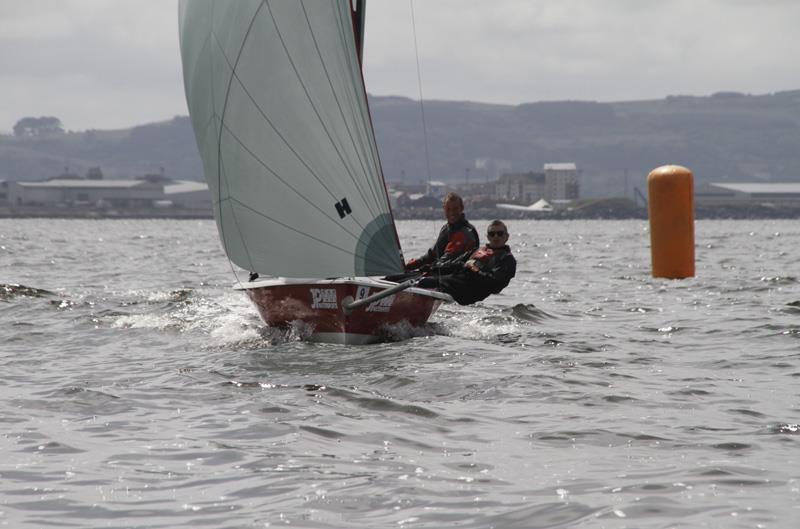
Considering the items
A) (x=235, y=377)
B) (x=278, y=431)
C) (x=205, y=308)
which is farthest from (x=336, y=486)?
(x=205, y=308)

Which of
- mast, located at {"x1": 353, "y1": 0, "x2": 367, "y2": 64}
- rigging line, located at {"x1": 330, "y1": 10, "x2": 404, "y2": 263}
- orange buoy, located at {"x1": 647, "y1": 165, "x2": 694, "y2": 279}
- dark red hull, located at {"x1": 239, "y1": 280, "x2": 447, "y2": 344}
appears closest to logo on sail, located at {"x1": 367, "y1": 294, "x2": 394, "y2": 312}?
dark red hull, located at {"x1": 239, "y1": 280, "x2": 447, "y2": 344}

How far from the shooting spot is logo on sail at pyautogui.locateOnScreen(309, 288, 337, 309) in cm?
1291

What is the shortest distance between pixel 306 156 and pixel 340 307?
1674 mm

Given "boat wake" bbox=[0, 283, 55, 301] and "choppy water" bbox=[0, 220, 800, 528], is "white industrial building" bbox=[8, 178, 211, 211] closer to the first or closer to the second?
"boat wake" bbox=[0, 283, 55, 301]

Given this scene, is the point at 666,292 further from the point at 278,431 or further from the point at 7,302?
the point at 278,431

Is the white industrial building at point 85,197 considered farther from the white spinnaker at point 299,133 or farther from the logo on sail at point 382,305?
the logo on sail at point 382,305

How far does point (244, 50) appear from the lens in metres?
13.0

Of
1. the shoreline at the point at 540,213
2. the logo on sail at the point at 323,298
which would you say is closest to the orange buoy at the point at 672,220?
the logo on sail at the point at 323,298

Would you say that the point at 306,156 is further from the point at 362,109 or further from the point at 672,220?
the point at 672,220

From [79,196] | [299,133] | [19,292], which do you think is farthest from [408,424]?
[79,196]

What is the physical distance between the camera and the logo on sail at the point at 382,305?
13008mm

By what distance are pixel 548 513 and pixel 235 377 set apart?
5.00 metres

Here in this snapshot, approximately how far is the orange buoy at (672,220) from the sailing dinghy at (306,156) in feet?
38.5

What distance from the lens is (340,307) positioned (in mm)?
12906
